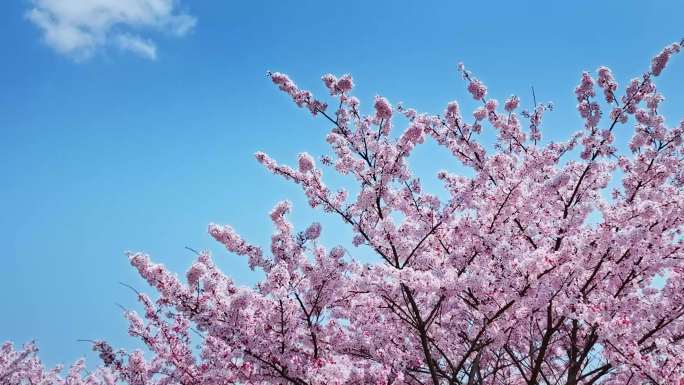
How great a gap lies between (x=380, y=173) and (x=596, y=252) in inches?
140

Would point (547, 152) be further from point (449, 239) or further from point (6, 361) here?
point (6, 361)

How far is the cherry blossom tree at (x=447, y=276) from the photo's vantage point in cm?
718

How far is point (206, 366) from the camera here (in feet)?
28.4

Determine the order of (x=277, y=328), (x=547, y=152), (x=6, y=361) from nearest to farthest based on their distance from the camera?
(x=277, y=328) → (x=547, y=152) → (x=6, y=361)

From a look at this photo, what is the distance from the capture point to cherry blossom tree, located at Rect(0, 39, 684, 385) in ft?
23.5

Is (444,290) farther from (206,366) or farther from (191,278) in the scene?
(206,366)

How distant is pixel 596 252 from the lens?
721cm

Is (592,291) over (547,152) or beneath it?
beneath

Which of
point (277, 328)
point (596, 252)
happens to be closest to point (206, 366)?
point (277, 328)

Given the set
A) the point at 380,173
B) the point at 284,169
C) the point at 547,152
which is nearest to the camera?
the point at 380,173

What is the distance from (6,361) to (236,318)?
18.5m

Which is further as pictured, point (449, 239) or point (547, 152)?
point (547, 152)

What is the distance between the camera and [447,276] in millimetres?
7172

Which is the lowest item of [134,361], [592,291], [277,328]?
[134,361]
